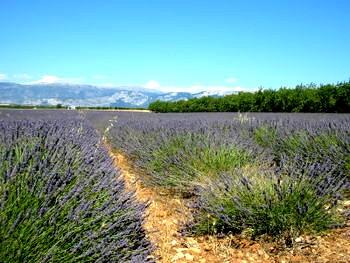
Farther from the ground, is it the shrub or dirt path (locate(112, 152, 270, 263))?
the shrub

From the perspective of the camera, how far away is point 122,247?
1742mm

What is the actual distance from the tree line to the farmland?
45.8 feet

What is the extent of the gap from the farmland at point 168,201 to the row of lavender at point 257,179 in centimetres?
1

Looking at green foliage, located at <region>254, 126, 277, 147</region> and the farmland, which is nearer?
the farmland

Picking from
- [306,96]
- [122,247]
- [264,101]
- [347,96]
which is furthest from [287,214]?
[264,101]

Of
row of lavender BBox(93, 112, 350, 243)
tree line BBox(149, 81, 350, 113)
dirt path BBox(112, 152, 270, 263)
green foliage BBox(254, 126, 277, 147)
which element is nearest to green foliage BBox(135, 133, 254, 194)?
row of lavender BBox(93, 112, 350, 243)

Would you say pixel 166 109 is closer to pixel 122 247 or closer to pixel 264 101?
pixel 264 101

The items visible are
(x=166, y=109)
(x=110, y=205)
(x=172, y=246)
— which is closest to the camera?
(x=110, y=205)

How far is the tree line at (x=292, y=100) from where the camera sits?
1816cm

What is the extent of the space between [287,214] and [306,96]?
18.0 meters

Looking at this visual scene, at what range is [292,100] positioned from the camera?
812 inches

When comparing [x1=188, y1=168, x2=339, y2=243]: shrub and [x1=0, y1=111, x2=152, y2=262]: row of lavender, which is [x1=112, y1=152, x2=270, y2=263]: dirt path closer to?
[x1=188, y1=168, x2=339, y2=243]: shrub

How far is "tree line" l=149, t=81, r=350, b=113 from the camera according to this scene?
59.6ft

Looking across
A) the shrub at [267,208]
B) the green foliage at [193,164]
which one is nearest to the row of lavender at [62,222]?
the shrub at [267,208]
